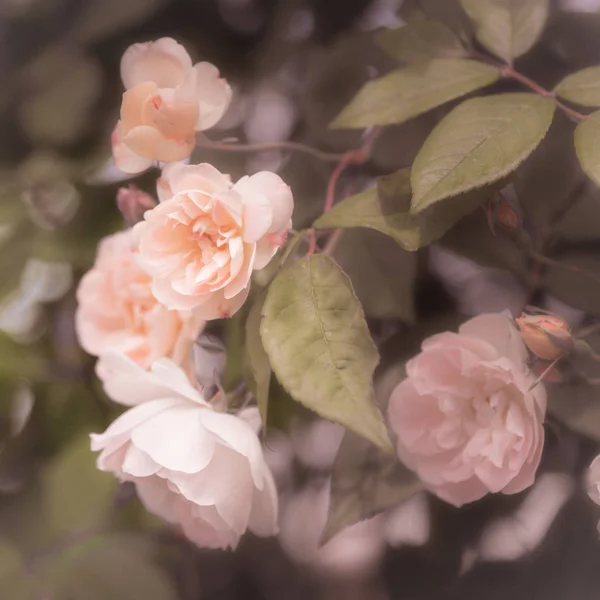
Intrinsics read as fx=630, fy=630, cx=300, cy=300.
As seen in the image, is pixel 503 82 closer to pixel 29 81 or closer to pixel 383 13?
pixel 383 13

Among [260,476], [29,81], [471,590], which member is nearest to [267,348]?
[260,476]

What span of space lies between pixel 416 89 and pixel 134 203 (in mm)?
Result: 189

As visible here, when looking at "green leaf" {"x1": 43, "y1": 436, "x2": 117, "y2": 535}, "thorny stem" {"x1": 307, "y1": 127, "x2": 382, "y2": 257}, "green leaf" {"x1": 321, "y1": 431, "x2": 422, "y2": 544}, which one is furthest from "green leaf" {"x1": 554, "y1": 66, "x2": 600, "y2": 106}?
"green leaf" {"x1": 43, "y1": 436, "x2": 117, "y2": 535}

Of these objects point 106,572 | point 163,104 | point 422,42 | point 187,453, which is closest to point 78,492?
point 106,572

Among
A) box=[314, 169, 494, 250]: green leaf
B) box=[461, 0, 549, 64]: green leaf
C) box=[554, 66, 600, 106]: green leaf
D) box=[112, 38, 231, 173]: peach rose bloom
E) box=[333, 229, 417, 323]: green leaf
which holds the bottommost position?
box=[333, 229, 417, 323]: green leaf

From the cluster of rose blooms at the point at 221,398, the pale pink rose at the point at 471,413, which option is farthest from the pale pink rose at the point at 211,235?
the pale pink rose at the point at 471,413

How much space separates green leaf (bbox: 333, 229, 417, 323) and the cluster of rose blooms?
0.03 meters

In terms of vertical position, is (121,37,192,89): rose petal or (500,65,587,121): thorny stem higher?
(121,37,192,89): rose petal

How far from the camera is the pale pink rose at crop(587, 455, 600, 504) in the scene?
0.32m

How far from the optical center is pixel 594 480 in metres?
0.32

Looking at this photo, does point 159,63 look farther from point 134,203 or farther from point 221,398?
point 221,398

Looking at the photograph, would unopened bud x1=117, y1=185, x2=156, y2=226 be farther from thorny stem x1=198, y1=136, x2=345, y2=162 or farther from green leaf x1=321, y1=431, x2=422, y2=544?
green leaf x1=321, y1=431, x2=422, y2=544

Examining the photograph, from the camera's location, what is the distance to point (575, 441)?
0.34 m

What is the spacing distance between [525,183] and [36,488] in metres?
0.39
